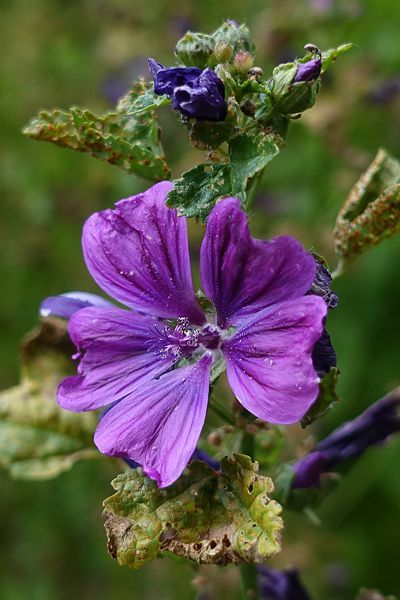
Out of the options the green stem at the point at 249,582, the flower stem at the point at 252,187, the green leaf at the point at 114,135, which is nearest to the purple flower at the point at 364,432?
the green stem at the point at 249,582

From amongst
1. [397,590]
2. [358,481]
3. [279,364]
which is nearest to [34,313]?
[358,481]

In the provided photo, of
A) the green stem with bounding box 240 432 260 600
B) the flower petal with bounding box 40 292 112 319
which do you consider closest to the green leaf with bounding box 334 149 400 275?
the flower petal with bounding box 40 292 112 319

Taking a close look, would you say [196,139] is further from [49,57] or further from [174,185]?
[49,57]

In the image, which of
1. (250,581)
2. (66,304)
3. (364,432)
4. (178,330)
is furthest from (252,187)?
(250,581)

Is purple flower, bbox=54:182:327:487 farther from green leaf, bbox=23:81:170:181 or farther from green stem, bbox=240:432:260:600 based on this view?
green stem, bbox=240:432:260:600

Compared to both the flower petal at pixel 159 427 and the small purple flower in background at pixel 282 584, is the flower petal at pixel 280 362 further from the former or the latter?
the small purple flower in background at pixel 282 584

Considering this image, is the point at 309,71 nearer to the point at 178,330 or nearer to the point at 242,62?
the point at 242,62
